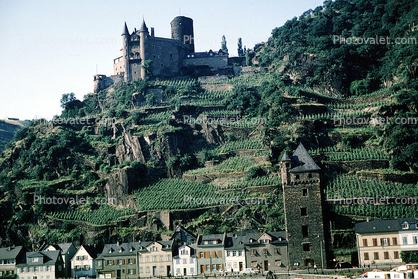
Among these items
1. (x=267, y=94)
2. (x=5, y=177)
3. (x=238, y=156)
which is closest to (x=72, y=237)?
(x=5, y=177)

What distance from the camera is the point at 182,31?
12750cm

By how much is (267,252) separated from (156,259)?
47.5 feet

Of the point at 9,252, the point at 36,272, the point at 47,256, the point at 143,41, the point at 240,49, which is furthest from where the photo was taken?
the point at 240,49

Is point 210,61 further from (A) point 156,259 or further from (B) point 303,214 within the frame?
(B) point 303,214

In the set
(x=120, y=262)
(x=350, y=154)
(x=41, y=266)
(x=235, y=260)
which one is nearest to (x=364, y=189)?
(x=350, y=154)

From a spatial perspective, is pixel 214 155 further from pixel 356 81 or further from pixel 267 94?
pixel 356 81

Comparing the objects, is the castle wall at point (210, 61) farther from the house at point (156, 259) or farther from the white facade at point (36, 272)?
the white facade at point (36, 272)

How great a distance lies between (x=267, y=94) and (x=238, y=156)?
678 inches

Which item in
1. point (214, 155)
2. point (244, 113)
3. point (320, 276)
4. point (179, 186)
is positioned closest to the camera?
point (320, 276)

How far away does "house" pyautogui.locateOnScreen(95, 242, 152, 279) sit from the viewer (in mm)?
64062

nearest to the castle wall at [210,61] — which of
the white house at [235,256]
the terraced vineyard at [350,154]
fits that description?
the terraced vineyard at [350,154]

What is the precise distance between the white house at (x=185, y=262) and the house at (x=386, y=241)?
772 inches

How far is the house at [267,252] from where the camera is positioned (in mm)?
57688

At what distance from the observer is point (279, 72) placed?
104 meters
